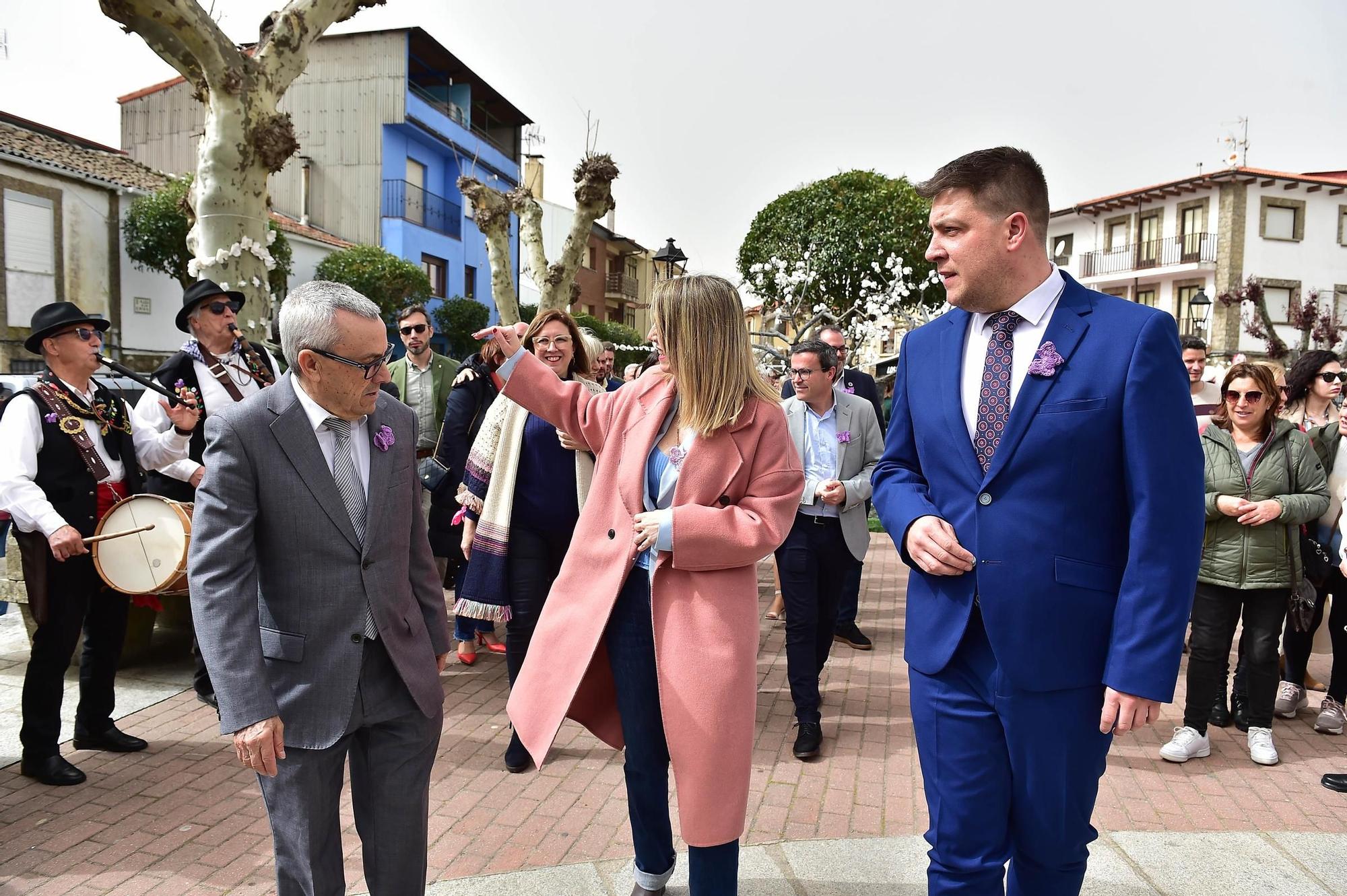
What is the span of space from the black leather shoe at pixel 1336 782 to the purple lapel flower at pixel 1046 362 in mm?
3544

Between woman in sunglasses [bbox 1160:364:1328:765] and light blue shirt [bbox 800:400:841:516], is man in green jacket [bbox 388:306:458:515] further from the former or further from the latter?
woman in sunglasses [bbox 1160:364:1328:765]

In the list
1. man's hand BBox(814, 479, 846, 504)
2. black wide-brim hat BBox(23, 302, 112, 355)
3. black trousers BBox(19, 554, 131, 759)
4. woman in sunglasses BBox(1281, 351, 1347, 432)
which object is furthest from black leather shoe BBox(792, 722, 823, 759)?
black wide-brim hat BBox(23, 302, 112, 355)

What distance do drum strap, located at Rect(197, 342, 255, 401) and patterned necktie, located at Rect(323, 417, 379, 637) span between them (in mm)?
3023

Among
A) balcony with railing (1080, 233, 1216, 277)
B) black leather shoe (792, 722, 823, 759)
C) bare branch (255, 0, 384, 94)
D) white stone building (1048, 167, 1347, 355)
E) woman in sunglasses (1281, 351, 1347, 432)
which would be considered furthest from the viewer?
balcony with railing (1080, 233, 1216, 277)

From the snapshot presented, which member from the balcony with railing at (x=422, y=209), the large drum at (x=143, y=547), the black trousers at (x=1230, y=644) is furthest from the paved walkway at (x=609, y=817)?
the balcony with railing at (x=422, y=209)

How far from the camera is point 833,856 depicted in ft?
11.8

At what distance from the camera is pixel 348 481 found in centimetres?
255

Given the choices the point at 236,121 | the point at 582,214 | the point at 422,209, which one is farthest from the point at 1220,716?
the point at 422,209

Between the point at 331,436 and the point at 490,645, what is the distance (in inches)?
175

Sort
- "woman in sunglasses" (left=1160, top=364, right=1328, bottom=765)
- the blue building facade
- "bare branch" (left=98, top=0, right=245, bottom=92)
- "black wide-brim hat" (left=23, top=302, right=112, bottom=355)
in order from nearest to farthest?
"black wide-brim hat" (left=23, top=302, right=112, bottom=355), "woman in sunglasses" (left=1160, top=364, right=1328, bottom=765), "bare branch" (left=98, top=0, right=245, bottom=92), the blue building facade

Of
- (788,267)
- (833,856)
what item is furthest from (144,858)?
(788,267)

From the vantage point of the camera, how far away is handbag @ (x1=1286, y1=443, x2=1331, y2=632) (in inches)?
194

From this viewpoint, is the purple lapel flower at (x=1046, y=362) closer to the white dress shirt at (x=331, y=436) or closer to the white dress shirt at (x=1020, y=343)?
the white dress shirt at (x=1020, y=343)

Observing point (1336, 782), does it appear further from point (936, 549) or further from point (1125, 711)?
point (936, 549)
